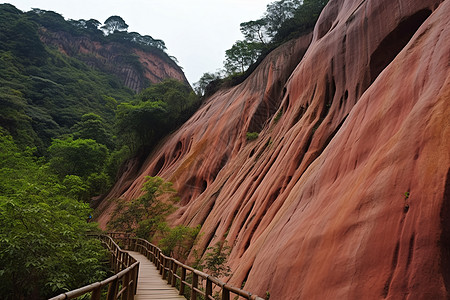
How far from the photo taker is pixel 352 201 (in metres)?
5.94

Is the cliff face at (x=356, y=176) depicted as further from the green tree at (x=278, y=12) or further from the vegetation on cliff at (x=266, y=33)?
the green tree at (x=278, y=12)

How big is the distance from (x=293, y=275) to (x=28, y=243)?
7.57 metres

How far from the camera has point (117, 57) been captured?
83375mm

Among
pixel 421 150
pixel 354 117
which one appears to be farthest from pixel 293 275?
pixel 354 117

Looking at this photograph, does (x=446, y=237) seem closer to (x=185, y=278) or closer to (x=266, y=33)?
(x=185, y=278)

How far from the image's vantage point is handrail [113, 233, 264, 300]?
17.8 ft

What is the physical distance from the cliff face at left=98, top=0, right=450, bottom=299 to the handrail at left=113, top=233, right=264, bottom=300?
4.70 ft

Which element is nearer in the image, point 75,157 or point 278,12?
point 278,12

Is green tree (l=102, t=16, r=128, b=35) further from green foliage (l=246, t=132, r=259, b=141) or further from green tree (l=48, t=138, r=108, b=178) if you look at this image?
green foliage (l=246, t=132, r=259, b=141)

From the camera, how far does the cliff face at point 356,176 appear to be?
4555 mm

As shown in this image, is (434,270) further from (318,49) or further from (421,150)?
(318,49)

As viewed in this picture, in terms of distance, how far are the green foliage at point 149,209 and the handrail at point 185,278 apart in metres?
1.07

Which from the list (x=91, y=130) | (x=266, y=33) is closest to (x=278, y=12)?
(x=266, y=33)

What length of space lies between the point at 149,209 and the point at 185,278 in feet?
41.6
